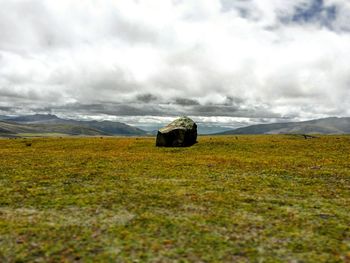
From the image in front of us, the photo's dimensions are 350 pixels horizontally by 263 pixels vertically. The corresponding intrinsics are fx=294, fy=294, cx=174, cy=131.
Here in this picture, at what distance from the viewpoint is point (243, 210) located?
2047 cm

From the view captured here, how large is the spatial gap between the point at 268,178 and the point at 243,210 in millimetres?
13746

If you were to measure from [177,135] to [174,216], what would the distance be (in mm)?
54053

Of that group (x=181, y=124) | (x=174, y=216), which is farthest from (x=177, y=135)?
(x=174, y=216)

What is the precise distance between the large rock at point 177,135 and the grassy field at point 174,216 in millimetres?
36246

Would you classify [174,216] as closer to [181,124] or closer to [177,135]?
[177,135]

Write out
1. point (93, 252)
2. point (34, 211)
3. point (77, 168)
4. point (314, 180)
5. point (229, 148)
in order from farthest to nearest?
point (229, 148) < point (77, 168) < point (314, 180) < point (34, 211) < point (93, 252)

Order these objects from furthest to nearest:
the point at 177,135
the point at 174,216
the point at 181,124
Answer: the point at 181,124 < the point at 177,135 < the point at 174,216

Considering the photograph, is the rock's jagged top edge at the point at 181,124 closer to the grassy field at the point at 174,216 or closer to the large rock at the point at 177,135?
the large rock at the point at 177,135

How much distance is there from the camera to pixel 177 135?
239 ft

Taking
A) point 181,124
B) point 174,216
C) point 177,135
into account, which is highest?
point 181,124

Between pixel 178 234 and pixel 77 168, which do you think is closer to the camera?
pixel 178 234

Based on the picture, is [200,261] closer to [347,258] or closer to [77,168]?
[347,258]

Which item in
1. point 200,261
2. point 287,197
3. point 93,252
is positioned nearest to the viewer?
point 200,261

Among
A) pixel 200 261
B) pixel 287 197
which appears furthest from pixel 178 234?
pixel 287 197
